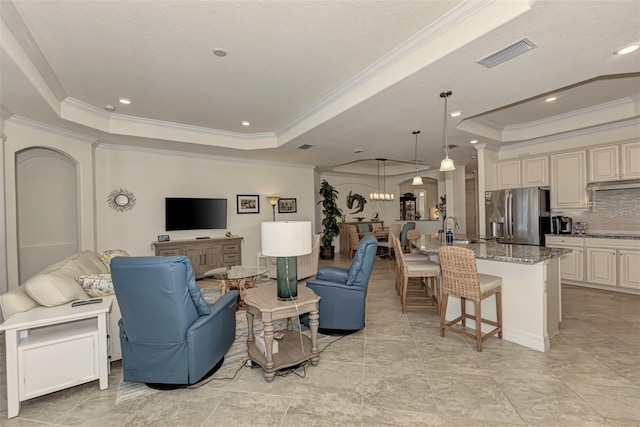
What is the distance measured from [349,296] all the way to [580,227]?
473 centimetres

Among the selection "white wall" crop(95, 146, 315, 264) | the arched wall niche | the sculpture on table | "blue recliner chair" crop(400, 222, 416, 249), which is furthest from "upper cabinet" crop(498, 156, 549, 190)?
the arched wall niche

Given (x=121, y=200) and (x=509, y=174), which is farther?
(x=509, y=174)

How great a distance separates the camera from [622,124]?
14.6 feet

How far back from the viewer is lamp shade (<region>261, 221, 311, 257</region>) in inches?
91.4

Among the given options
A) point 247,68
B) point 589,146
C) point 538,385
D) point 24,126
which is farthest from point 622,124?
point 24,126

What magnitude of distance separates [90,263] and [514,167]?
6.87 m

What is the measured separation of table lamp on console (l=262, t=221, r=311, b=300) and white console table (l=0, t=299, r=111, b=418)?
1.36 metres

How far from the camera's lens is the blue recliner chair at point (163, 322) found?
2.02 meters

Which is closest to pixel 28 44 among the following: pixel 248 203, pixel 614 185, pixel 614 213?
pixel 248 203

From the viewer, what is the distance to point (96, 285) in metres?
2.63

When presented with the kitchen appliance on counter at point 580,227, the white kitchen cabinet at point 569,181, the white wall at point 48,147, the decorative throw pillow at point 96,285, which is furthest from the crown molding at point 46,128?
the kitchen appliance on counter at point 580,227

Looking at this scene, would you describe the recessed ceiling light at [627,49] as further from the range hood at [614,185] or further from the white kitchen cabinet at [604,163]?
the range hood at [614,185]

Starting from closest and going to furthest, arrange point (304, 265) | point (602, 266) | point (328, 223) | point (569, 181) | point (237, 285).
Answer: point (237, 285) → point (602, 266) → point (569, 181) → point (304, 265) → point (328, 223)

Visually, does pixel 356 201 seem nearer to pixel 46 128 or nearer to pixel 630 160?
pixel 630 160
